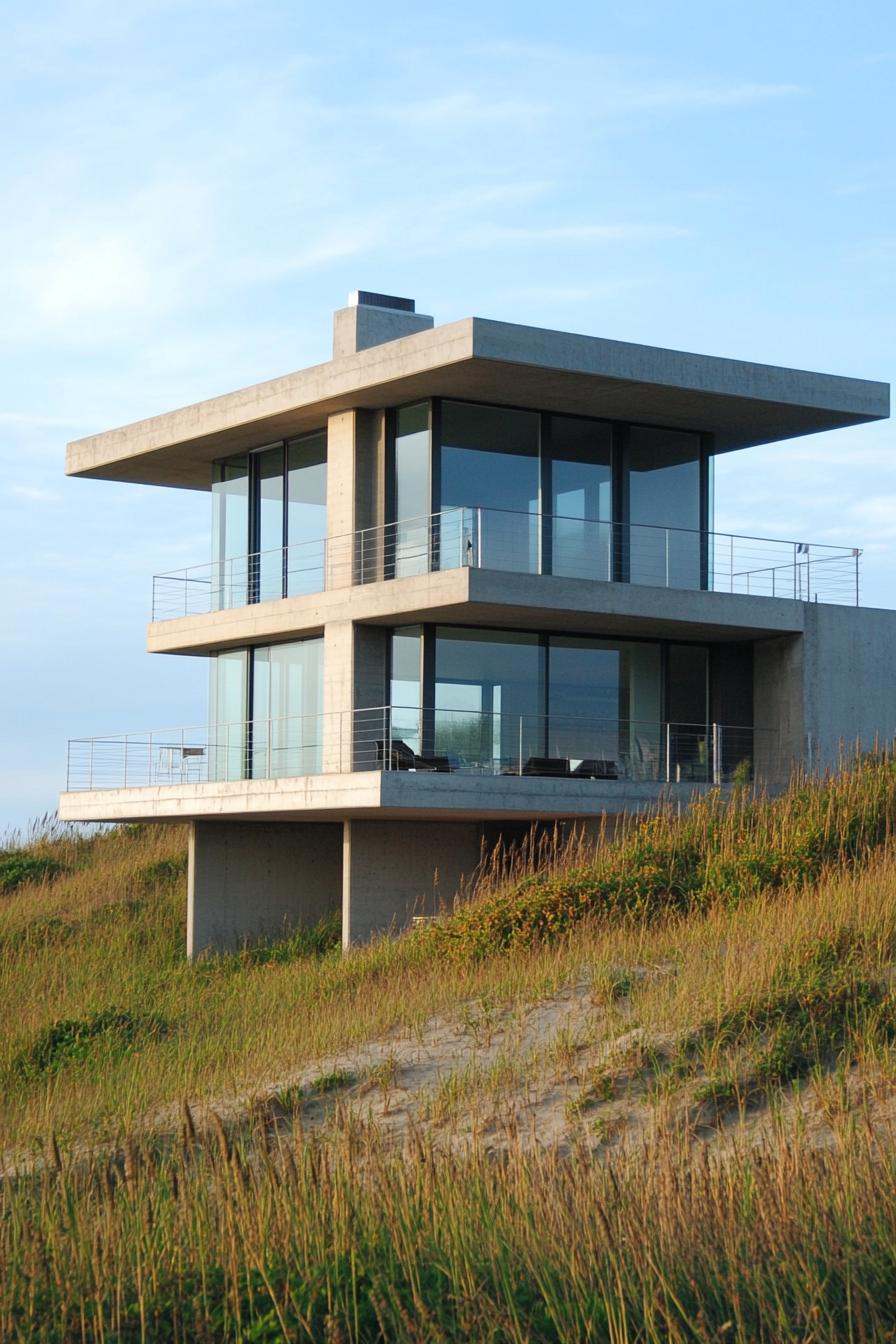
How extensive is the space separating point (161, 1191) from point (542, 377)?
1627 cm

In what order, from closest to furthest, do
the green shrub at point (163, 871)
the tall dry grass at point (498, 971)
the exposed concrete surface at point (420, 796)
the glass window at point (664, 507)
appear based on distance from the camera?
the tall dry grass at point (498, 971) < the exposed concrete surface at point (420, 796) < the glass window at point (664, 507) < the green shrub at point (163, 871)

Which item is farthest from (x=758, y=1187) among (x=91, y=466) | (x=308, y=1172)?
(x=91, y=466)

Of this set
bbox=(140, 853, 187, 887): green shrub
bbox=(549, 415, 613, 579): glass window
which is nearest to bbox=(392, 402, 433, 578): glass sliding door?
bbox=(549, 415, 613, 579): glass window

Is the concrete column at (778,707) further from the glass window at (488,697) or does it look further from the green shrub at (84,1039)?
the green shrub at (84,1039)

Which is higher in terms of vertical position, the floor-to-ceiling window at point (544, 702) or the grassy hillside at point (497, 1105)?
the floor-to-ceiling window at point (544, 702)

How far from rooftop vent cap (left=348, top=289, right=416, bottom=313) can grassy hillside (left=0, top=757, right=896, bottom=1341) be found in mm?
8793

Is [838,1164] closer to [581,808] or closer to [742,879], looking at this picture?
[742,879]

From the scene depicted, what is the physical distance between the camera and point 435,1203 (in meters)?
6.99

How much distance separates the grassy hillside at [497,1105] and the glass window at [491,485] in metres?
4.23

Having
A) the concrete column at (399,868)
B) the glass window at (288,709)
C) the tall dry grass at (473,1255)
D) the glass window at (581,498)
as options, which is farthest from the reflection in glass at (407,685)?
the tall dry grass at (473,1255)

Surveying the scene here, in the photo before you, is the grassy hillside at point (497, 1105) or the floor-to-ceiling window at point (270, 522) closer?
the grassy hillside at point (497, 1105)

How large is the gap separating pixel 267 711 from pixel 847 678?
8.80m

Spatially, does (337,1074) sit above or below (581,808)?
below

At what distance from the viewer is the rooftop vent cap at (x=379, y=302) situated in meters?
25.4
